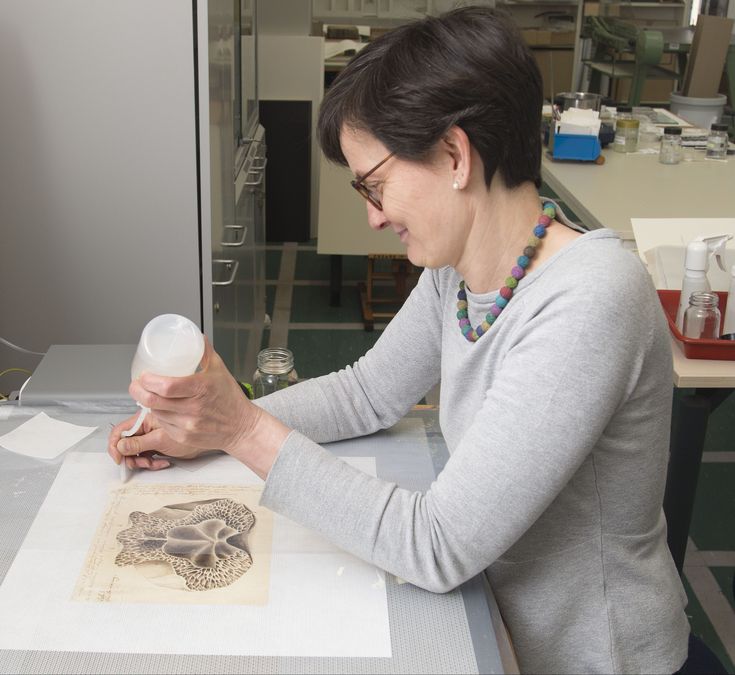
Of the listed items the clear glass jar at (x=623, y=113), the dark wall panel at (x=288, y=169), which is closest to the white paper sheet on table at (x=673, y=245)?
the clear glass jar at (x=623, y=113)

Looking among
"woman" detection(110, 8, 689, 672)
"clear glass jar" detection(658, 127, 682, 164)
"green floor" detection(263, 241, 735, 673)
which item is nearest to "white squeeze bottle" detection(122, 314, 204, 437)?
"woman" detection(110, 8, 689, 672)

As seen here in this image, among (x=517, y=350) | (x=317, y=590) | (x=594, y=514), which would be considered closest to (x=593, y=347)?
(x=517, y=350)

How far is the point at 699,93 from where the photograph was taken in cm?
634

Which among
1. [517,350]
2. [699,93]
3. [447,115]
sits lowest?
[699,93]

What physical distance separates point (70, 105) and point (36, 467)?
3.31ft

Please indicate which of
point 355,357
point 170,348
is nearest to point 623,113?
point 355,357

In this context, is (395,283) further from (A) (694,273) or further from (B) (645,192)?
(A) (694,273)

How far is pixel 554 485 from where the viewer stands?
37.9 inches

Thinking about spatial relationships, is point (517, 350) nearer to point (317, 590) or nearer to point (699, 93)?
point (317, 590)

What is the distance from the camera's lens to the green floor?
231cm

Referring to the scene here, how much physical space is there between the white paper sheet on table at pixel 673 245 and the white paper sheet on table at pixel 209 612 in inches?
45.5

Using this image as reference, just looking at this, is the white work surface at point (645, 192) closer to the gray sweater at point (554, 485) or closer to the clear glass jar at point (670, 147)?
the clear glass jar at point (670, 147)

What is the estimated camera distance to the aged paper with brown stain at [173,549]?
1.00 meters

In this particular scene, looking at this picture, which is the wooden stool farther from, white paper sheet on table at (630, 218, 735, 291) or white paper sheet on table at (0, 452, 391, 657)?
white paper sheet on table at (0, 452, 391, 657)
